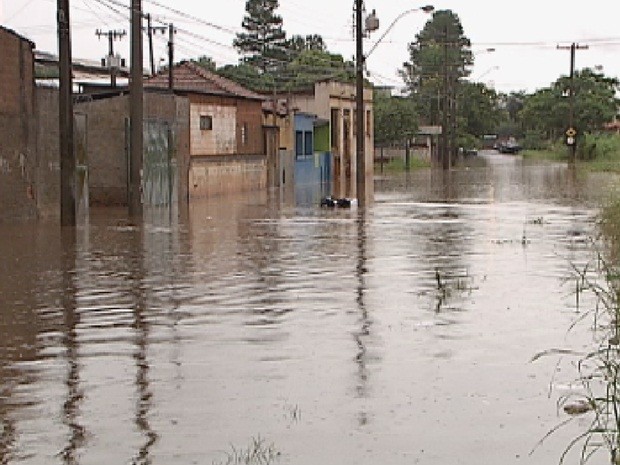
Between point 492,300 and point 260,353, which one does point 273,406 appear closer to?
point 260,353

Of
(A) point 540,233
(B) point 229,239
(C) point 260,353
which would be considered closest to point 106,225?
(B) point 229,239

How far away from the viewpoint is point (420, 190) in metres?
49.6

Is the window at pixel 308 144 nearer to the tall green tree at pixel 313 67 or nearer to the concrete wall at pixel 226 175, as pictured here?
the concrete wall at pixel 226 175

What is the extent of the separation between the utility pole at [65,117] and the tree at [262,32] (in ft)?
306

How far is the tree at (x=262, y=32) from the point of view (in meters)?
119

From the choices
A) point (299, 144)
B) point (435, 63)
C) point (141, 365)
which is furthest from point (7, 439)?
point (435, 63)

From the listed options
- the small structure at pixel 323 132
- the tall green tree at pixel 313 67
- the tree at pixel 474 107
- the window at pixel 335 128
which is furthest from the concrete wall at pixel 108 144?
the tree at pixel 474 107

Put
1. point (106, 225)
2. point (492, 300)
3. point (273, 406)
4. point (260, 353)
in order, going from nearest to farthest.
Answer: point (273, 406) < point (260, 353) < point (492, 300) < point (106, 225)

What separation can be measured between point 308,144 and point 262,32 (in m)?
58.4

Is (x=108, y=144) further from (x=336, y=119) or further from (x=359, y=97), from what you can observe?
(x=336, y=119)

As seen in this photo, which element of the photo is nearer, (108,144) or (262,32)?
(108,144)

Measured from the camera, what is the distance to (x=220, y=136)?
46812mm

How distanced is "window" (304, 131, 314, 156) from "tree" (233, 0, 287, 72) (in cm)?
5409

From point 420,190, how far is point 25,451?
4264cm
